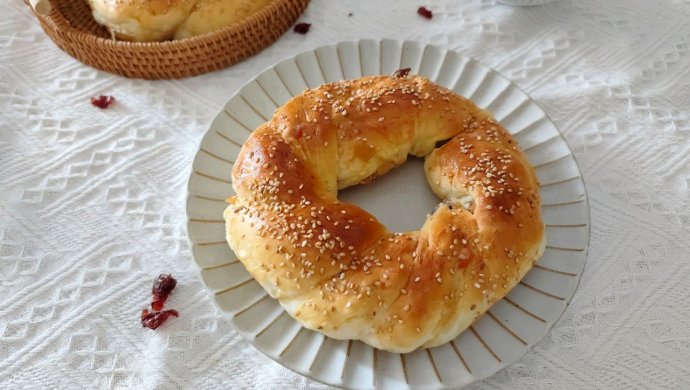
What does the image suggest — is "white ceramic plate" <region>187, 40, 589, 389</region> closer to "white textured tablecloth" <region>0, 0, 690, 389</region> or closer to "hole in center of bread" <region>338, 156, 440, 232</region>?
"hole in center of bread" <region>338, 156, 440, 232</region>

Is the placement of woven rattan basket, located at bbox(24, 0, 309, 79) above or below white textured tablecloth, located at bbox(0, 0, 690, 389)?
above

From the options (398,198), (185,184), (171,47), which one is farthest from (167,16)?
(398,198)

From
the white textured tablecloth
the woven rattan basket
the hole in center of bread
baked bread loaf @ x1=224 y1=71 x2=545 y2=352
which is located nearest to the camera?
baked bread loaf @ x1=224 y1=71 x2=545 y2=352

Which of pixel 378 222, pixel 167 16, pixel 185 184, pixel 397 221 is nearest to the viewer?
pixel 378 222

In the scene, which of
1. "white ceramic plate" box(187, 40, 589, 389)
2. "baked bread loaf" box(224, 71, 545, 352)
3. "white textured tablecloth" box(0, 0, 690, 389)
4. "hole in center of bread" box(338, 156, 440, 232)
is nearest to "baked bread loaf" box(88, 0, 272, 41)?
"white textured tablecloth" box(0, 0, 690, 389)

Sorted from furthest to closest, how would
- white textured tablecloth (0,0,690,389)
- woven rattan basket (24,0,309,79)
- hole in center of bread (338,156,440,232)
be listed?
woven rattan basket (24,0,309,79) < hole in center of bread (338,156,440,232) < white textured tablecloth (0,0,690,389)

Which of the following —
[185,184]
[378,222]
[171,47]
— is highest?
[171,47]

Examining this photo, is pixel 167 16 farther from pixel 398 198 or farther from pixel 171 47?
pixel 398 198

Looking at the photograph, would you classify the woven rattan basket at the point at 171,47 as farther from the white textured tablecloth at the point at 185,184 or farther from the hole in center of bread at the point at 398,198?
the hole in center of bread at the point at 398,198
